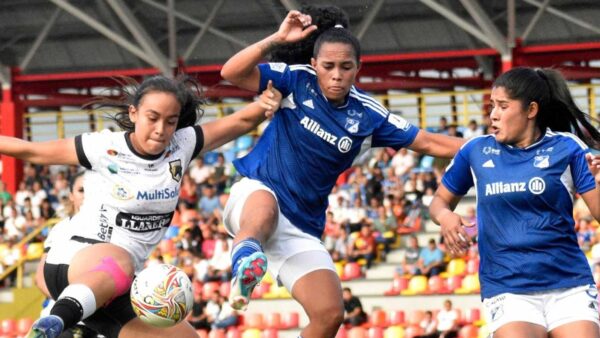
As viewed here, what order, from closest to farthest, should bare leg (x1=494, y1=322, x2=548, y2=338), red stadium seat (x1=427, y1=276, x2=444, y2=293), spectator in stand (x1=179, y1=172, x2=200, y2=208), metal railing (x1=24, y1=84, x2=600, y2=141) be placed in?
bare leg (x1=494, y1=322, x2=548, y2=338) < red stadium seat (x1=427, y1=276, x2=444, y2=293) < spectator in stand (x1=179, y1=172, x2=200, y2=208) < metal railing (x1=24, y1=84, x2=600, y2=141)

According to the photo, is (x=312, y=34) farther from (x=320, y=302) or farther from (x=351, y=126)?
(x=320, y=302)

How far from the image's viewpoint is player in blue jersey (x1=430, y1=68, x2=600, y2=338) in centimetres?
615

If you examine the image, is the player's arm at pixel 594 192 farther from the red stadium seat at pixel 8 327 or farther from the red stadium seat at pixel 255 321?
Result: the red stadium seat at pixel 8 327

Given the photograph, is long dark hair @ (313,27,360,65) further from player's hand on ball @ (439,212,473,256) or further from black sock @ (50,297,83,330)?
black sock @ (50,297,83,330)

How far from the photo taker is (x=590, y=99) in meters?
23.1

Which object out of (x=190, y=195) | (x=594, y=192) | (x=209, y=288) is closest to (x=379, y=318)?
(x=209, y=288)

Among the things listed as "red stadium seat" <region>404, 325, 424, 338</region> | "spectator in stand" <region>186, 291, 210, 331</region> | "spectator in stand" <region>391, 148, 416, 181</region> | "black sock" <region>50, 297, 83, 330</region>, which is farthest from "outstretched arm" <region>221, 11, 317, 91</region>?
"spectator in stand" <region>391, 148, 416, 181</region>

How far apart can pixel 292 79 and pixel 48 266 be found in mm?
1711

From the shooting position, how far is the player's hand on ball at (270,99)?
7.02 metres

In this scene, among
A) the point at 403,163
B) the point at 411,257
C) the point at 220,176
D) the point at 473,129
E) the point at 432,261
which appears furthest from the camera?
the point at 220,176

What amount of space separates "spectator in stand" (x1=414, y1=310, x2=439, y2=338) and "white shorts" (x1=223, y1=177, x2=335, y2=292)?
8527mm

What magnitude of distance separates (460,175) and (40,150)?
2.25 meters

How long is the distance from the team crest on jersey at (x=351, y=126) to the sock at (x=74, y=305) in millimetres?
1711

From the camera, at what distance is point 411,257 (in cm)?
1778
